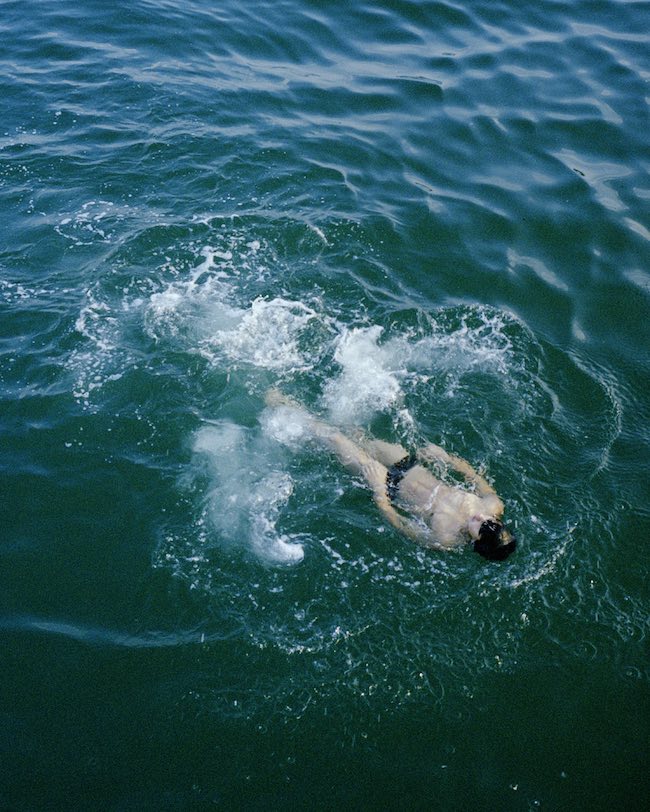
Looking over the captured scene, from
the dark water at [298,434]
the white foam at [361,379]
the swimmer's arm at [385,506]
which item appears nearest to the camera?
the dark water at [298,434]

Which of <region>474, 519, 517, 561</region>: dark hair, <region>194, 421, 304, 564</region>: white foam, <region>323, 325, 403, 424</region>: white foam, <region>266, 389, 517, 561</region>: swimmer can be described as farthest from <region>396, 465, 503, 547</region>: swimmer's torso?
<region>194, 421, 304, 564</region>: white foam

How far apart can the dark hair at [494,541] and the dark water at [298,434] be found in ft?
1.28

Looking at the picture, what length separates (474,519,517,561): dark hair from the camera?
7.58 m

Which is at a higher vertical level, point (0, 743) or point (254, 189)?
point (254, 189)

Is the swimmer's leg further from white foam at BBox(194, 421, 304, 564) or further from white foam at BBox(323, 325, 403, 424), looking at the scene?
white foam at BBox(194, 421, 304, 564)

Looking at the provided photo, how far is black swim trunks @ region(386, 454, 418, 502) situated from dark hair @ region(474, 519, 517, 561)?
4.20 feet

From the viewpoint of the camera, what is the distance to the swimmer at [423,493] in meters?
7.74

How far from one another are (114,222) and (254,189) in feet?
8.91

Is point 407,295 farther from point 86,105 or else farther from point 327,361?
point 86,105

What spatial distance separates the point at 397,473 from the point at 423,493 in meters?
0.49

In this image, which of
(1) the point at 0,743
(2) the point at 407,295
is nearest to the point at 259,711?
(1) the point at 0,743

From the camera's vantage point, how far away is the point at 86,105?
49.2 feet

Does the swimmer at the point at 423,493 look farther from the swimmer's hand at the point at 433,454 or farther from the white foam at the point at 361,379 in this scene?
the white foam at the point at 361,379

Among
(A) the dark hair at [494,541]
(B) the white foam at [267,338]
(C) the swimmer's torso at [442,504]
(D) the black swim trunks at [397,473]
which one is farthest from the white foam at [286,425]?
(A) the dark hair at [494,541]
